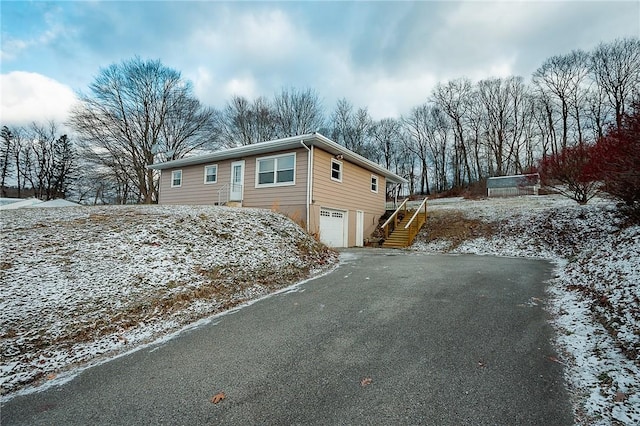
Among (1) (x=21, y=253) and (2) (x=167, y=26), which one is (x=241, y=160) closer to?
(2) (x=167, y=26)

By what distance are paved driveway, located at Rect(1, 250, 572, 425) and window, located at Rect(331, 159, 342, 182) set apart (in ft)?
28.9

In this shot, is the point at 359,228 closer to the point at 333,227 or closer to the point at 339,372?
the point at 333,227

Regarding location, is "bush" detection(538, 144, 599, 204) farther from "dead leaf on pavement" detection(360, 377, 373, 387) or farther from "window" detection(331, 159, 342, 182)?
"dead leaf on pavement" detection(360, 377, 373, 387)

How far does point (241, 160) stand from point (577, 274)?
40.7 feet

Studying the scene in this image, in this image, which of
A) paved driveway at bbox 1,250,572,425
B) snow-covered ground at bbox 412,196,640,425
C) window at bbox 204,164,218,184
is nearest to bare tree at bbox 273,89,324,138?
window at bbox 204,164,218,184

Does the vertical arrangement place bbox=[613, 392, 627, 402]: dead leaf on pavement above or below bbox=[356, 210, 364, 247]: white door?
below

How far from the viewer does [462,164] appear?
34.8 meters

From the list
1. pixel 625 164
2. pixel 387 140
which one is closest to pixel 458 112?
pixel 387 140

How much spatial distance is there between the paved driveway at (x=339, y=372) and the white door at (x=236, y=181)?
945 centimetres

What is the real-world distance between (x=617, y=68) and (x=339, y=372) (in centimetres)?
3673

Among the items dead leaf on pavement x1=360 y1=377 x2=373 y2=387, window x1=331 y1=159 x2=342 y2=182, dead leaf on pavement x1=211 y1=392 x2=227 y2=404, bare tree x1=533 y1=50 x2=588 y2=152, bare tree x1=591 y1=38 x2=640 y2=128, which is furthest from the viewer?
bare tree x1=533 y1=50 x2=588 y2=152

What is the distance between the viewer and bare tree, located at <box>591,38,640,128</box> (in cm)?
2456

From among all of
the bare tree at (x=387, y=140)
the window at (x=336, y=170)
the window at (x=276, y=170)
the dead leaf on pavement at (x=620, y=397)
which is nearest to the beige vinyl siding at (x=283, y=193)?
the window at (x=276, y=170)

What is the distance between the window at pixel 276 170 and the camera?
40.7 ft
